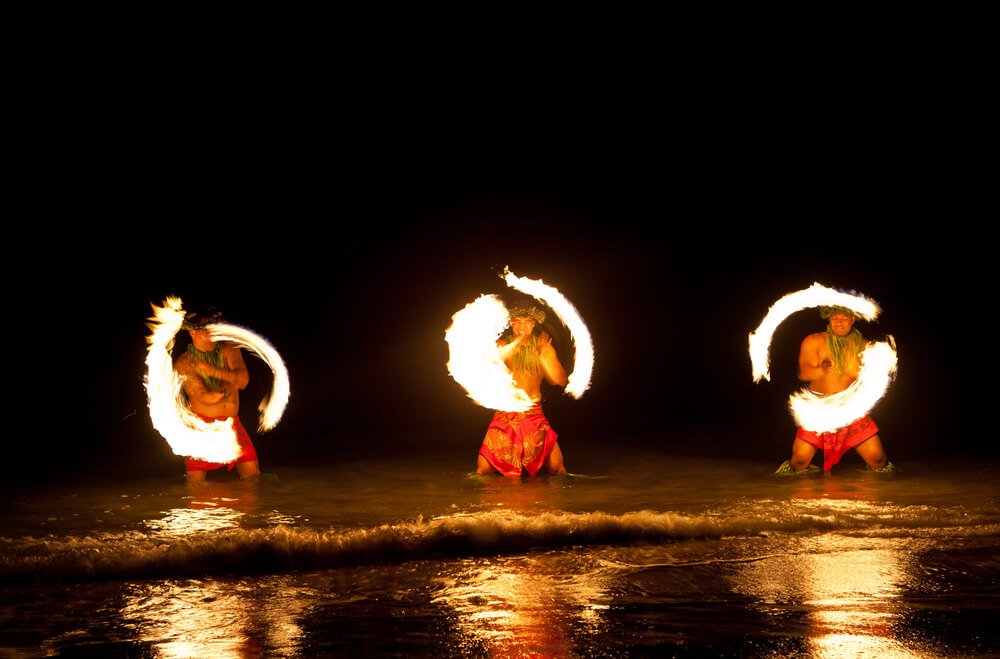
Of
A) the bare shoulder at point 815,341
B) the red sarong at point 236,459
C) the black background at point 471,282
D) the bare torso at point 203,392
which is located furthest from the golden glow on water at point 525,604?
the black background at point 471,282

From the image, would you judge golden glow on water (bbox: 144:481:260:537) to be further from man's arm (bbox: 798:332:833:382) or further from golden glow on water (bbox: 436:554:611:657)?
man's arm (bbox: 798:332:833:382)

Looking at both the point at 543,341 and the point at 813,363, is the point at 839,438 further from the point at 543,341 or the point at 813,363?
the point at 543,341

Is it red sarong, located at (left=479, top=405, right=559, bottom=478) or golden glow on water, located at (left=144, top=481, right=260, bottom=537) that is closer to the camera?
golden glow on water, located at (left=144, top=481, right=260, bottom=537)


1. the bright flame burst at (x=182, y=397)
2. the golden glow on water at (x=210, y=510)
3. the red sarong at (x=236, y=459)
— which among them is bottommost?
the golden glow on water at (x=210, y=510)

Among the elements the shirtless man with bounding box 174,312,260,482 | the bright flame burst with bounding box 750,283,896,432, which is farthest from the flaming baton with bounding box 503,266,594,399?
the shirtless man with bounding box 174,312,260,482

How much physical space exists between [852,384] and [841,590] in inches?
176

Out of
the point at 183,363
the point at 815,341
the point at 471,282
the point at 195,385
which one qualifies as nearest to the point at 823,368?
the point at 815,341

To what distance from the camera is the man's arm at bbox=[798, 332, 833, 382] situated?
9594 mm

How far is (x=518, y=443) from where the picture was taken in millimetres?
9453

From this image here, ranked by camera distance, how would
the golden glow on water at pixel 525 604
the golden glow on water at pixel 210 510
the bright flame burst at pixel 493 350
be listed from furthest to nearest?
the bright flame burst at pixel 493 350 < the golden glow on water at pixel 210 510 < the golden glow on water at pixel 525 604

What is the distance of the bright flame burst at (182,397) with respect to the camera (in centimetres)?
938

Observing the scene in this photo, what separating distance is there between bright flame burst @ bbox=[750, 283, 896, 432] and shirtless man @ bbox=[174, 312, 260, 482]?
4.35 m

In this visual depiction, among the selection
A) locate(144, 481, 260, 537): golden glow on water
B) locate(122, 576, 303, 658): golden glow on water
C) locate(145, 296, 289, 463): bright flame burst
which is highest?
locate(145, 296, 289, 463): bright flame burst

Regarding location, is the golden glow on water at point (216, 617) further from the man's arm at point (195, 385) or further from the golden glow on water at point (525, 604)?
the man's arm at point (195, 385)
